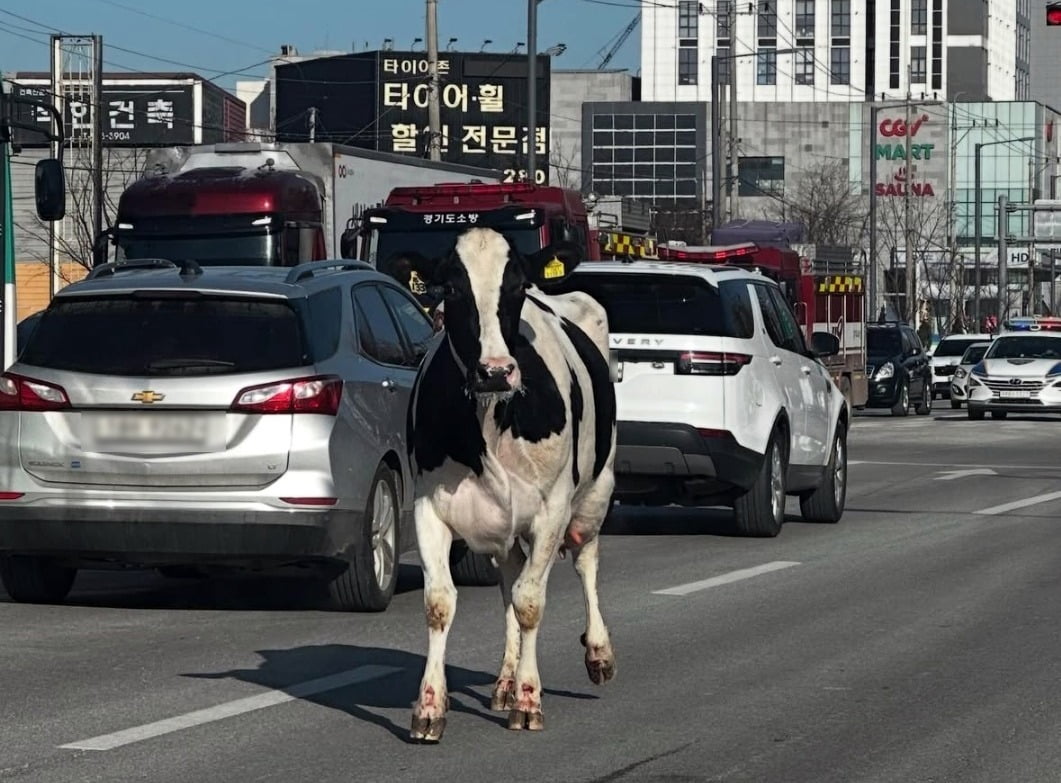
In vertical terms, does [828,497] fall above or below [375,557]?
below

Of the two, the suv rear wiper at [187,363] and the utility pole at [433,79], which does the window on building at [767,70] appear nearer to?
the utility pole at [433,79]

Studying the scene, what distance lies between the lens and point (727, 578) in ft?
45.2

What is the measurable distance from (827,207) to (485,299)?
332 feet

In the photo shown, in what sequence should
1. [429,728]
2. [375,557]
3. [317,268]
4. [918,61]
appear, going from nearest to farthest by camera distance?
[429,728]
[375,557]
[317,268]
[918,61]

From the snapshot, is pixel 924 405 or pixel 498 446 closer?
pixel 498 446

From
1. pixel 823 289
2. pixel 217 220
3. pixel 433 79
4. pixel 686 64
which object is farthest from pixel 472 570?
pixel 686 64

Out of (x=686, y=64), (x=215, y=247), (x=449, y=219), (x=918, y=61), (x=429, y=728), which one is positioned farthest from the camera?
(x=686, y=64)

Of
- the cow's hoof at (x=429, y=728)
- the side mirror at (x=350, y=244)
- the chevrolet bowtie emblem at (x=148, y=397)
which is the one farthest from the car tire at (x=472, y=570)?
the side mirror at (x=350, y=244)

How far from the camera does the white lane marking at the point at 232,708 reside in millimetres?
8023

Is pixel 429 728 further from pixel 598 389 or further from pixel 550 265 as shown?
pixel 598 389

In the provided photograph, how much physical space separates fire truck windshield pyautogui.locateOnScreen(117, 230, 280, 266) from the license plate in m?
17.1

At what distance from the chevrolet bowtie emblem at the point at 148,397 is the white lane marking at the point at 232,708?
6.56ft

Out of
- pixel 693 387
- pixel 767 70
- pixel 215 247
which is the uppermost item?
pixel 767 70

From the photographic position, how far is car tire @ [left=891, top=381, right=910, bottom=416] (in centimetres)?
4381
